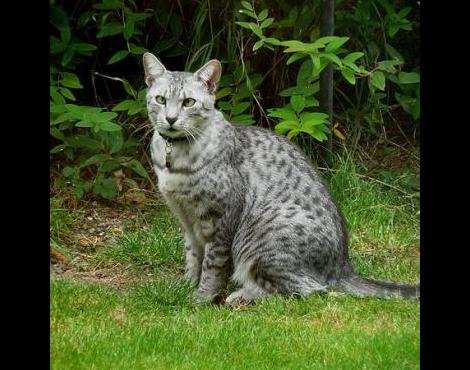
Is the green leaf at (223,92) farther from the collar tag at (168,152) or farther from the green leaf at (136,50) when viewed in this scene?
the collar tag at (168,152)

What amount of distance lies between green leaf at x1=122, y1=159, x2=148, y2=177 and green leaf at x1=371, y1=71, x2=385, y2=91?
1.91 m

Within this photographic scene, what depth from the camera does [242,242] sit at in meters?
5.86

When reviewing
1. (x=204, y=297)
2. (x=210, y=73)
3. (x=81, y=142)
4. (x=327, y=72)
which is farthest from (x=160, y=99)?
(x=327, y=72)

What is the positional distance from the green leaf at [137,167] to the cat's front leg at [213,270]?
5.29 ft

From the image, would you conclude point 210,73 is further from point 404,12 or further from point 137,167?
point 404,12

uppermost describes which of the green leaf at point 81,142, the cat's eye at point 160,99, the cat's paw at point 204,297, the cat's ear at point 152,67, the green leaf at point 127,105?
the cat's ear at point 152,67

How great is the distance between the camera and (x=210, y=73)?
5.80m

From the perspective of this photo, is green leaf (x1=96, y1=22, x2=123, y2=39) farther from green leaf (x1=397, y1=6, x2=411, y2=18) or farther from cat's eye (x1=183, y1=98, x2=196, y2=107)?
green leaf (x1=397, y1=6, x2=411, y2=18)

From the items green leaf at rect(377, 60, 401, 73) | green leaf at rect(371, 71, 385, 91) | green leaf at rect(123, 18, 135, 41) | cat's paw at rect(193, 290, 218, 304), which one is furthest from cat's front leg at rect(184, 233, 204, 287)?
green leaf at rect(377, 60, 401, 73)

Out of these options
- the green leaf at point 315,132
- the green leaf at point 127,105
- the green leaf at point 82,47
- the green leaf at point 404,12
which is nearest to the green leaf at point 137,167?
the green leaf at point 127,105

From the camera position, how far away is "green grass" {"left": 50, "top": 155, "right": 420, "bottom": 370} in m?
4.56

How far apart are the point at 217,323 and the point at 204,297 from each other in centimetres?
68

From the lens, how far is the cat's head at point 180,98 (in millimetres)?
5625
